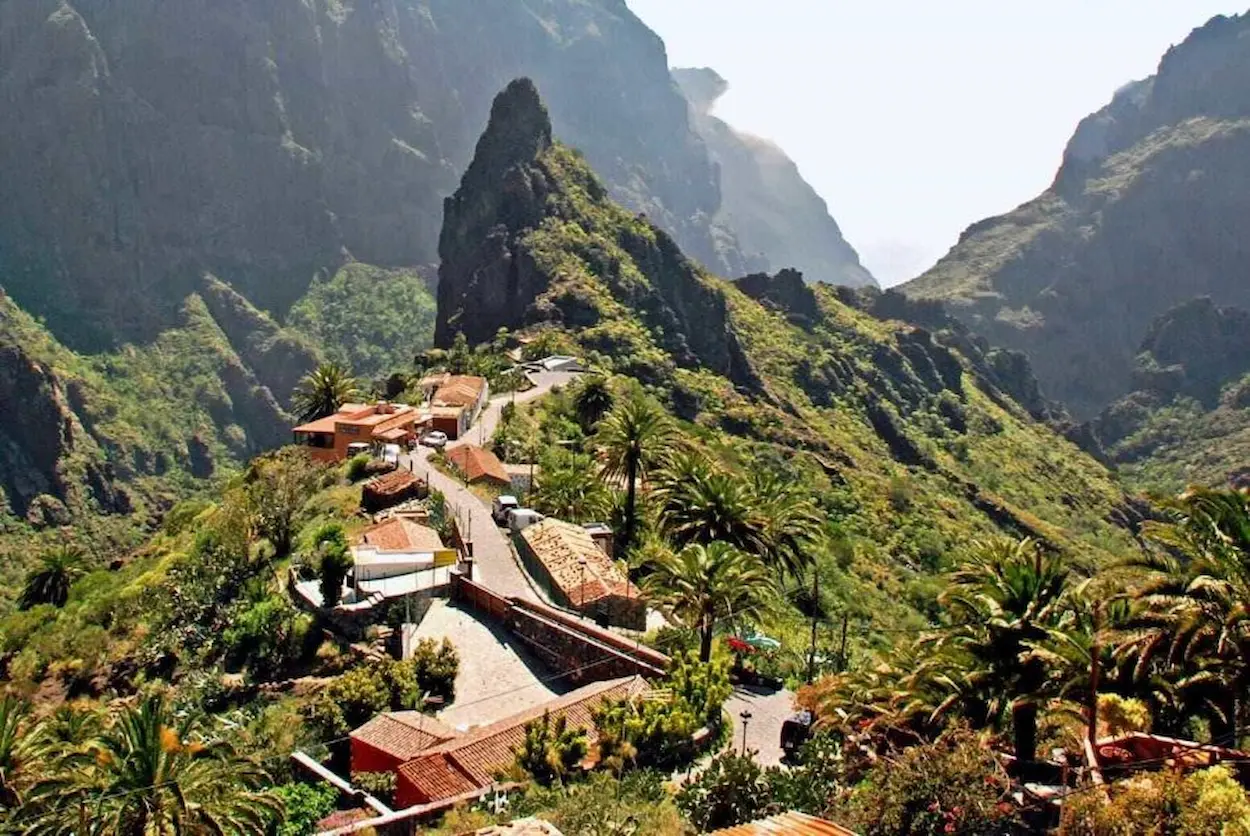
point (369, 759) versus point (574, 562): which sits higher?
point (574, 562)

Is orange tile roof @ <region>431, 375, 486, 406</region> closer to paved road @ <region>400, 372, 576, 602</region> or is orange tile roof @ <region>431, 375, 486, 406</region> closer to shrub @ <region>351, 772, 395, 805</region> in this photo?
paved road @ <region>400, 372, 576, 602</region>

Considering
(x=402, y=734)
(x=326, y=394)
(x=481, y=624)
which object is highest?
(x=326, y=394)

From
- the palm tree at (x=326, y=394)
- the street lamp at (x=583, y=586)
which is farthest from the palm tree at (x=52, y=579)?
the street lamp at (x=583, y=586)

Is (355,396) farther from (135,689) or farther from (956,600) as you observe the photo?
(956,600)

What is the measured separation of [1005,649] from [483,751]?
12.8 metres

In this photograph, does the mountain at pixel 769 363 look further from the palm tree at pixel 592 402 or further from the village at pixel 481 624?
the village at pixel 481 624

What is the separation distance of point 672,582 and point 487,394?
172ft

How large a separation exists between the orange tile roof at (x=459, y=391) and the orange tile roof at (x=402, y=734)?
154 ft

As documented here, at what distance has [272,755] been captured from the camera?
2864cm

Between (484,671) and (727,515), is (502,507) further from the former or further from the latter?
(484,671)

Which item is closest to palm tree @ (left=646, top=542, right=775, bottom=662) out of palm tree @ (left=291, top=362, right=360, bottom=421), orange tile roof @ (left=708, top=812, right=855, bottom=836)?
orange tile roof @ (left=708, top=812, right=855, bottom=836)

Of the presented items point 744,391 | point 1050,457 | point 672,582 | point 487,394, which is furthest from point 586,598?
point 1050,457

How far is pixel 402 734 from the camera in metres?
28.9

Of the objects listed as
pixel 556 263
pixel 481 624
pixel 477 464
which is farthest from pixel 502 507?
pixel 556 263
